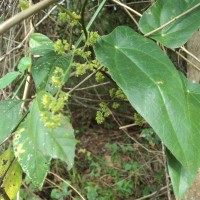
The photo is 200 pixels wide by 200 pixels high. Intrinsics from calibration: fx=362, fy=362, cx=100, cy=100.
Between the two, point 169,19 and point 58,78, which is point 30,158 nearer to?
point 58,78

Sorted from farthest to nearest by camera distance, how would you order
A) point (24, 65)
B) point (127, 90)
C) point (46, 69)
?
point (24, 65), point (46, 69), point (127, 90)

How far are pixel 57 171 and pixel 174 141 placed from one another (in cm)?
216

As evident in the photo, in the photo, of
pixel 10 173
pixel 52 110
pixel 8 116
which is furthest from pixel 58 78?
pixel 10 173

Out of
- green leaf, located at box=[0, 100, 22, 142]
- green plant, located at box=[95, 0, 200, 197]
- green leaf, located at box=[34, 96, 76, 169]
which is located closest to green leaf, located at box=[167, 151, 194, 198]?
green plant, located at box=[95, 0, 200, 197]

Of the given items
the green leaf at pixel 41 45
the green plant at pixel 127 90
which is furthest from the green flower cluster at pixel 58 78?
the green leaf at pixel 41 45

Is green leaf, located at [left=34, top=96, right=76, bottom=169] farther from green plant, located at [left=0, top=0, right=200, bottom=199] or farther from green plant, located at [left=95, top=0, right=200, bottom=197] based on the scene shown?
green plant, located at [left=95, top=0, right=200, bottom=197]

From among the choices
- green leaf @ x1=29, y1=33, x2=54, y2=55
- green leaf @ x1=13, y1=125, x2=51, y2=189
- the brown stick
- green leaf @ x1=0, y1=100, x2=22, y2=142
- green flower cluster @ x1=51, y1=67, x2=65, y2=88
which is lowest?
green leaf @ x1=13, y1=125, x2=51, y2=189

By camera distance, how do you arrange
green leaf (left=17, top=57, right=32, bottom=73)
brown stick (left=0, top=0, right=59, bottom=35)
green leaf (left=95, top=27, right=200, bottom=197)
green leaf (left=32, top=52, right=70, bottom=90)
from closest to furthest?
brown stick (left=0, top=0, right=59, bottom=35) < green leaf (left=95, top=27, right=200, bottom=197) < green leaf (left=32, top=52, right=70, bottom=90) < green leaf (left=17, top=57, right=32, bottom=73)

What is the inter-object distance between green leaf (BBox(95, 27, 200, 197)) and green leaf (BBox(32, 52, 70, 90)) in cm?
9

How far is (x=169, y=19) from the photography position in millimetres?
726

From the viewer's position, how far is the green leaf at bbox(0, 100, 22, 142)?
2.32 ft

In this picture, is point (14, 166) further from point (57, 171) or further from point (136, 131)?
point (136, 131)

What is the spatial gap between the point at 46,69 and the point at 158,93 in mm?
238

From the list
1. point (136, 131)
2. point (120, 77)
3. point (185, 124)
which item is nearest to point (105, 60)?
point (120, 77)
